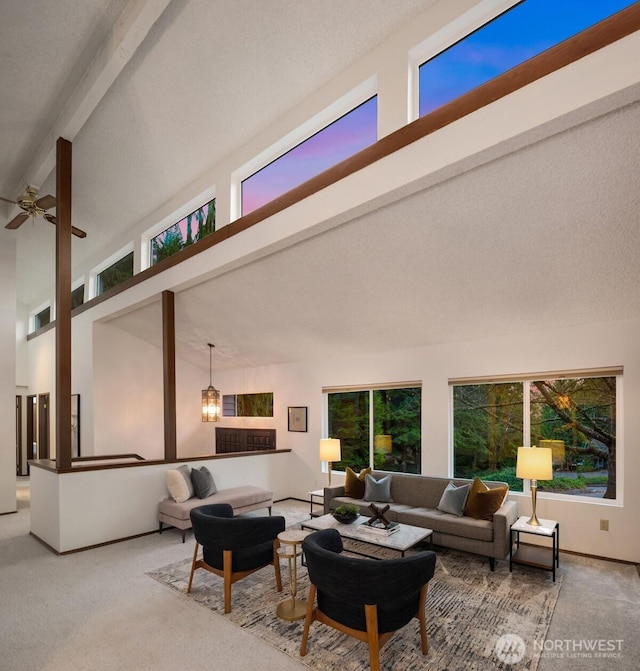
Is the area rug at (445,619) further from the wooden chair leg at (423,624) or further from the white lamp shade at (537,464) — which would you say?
the white lamp shade at (537,464)

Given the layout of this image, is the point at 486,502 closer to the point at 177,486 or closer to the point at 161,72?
the point at 177,486

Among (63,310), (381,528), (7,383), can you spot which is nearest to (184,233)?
(63,310)

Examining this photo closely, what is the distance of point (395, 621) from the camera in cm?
263

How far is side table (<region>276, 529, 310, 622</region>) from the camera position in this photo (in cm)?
332

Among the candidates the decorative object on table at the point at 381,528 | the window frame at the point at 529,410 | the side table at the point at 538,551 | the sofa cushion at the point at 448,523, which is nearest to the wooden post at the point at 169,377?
the decorative object on table at the point at 381,528

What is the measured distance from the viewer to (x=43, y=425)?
1013 centimetres

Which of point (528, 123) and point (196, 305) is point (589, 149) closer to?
point (528, 123)

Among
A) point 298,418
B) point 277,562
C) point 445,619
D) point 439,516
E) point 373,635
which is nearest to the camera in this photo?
point 373,635

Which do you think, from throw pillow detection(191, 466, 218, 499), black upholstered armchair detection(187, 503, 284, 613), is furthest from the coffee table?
throw pillow detection(191, 466, 218, 499)

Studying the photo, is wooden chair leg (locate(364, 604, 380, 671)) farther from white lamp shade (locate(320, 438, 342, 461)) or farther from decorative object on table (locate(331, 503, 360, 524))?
white lamp shade (locate(320, 438, 342, 461))

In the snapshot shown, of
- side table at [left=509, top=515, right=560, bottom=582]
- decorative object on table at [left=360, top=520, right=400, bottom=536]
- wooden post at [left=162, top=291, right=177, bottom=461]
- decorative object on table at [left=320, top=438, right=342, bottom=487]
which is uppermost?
wooden post at [left=162, top=291, right=177, bottom=461]

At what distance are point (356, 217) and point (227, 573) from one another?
3.13 metres

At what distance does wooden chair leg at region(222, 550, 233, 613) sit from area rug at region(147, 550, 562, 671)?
69 mm

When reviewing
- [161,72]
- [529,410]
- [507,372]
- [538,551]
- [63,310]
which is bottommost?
[538,551]
